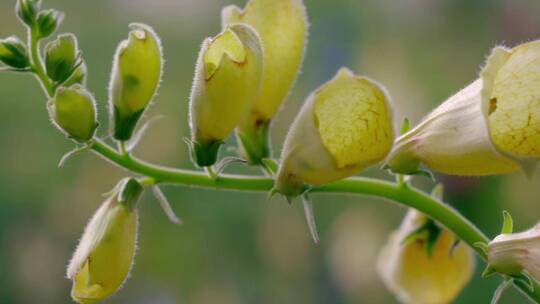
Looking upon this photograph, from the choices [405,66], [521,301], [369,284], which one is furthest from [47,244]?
[405,66]

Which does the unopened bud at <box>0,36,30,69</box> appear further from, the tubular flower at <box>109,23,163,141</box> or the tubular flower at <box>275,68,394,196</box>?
the tubular flower at <box>275,68,394,196</box>

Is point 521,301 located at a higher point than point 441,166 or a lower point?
lower

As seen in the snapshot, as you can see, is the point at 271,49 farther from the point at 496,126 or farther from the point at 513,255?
the point at 513,255

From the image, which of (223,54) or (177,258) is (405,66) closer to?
(177,258)

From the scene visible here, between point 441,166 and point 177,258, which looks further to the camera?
point 177,258

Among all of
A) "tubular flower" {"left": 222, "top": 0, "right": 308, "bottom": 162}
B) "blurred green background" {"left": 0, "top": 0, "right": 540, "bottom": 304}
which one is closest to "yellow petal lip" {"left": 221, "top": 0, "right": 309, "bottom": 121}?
"tubular flower" {"left": 222, "top": 0, "right": 308, "bottom": 162}

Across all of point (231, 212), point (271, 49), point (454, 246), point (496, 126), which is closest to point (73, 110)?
point (271, 49)

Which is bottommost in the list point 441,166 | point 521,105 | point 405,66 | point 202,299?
point 202,299

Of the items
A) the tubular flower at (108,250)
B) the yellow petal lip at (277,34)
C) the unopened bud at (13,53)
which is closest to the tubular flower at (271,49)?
the yellow petal lip at (277,34)

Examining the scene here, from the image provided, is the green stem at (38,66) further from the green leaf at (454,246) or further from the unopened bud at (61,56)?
the green leaf at (454,246)
